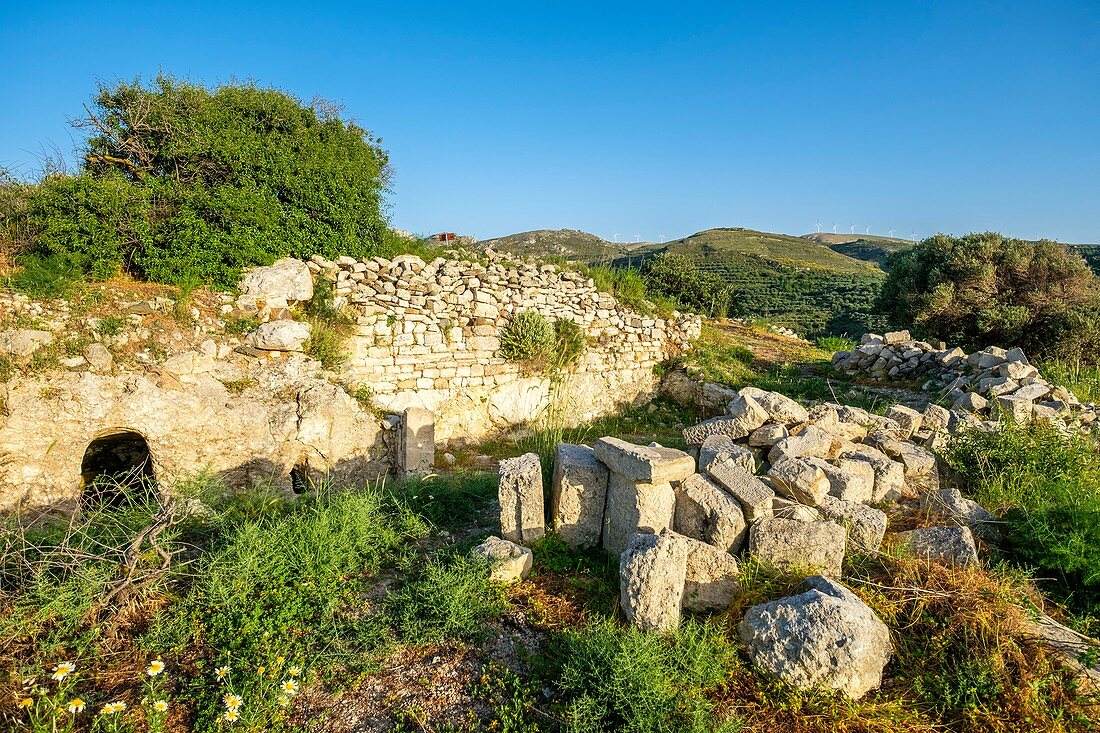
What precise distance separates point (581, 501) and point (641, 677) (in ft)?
5.42

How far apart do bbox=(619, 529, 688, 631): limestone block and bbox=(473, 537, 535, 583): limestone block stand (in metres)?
0.87

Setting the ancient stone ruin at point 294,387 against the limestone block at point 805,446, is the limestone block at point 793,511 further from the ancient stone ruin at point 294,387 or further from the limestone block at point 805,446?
the ancient stone ruin at point 294,387

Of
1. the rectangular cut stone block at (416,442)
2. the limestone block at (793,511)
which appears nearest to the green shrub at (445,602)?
the limestone block at (793,511)

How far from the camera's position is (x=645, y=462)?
12.4ft

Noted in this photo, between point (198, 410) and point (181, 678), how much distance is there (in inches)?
201

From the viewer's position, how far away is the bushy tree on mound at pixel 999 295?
510 inches

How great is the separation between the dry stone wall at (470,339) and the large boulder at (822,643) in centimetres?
504

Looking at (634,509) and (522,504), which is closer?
(634,509)

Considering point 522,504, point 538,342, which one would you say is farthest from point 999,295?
point 522,504

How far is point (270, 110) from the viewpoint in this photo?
881 centimetres

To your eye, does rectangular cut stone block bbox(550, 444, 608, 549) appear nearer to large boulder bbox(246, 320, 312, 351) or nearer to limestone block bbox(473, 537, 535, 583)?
limestone block bbox(473, 537, 535, 583)

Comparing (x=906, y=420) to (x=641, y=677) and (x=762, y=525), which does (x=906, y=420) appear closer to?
(x=762, y=525)

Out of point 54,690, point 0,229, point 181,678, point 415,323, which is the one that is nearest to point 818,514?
point 181,678

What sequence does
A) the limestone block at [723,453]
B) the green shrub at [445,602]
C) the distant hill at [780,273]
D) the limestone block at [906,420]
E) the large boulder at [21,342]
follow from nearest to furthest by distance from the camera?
the green shrub at [445,602]
the limestone block at [723,453]
the limestone block at [906,420]
the large boulder at [21,342]
the distant hill at [780,273]
